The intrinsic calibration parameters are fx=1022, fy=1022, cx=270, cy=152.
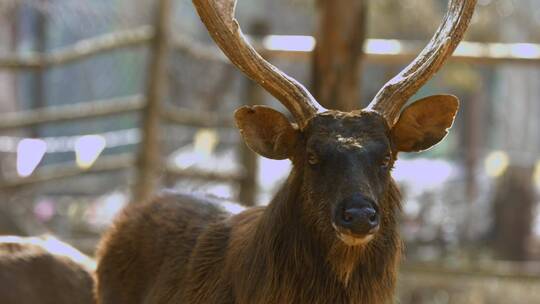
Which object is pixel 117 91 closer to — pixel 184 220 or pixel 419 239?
pixel 419 239

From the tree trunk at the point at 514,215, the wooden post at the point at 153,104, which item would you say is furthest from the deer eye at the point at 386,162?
the tree trunk at the point at 514,215

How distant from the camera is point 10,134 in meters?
13.5

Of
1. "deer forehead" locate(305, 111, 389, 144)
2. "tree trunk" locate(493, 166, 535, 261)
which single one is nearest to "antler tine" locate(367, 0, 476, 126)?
"deer forehead" locate(305, 111, 389, 144)

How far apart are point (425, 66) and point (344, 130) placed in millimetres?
636

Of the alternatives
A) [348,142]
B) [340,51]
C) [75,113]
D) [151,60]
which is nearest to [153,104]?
[151,60]

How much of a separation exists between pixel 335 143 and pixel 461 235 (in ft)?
29.7

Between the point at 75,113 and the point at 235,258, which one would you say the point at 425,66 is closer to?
the point at 235,258

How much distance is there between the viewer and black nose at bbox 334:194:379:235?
3.80 meters

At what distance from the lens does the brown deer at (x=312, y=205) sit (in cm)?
407

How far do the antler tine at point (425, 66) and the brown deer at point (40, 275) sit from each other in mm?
2469

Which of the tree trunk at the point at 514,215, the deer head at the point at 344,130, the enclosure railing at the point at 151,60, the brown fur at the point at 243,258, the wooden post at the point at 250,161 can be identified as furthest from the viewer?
the tree trunk at the point at 514,215

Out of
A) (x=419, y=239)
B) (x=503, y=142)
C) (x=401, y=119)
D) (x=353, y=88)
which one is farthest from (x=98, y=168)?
(x=503, y=142)

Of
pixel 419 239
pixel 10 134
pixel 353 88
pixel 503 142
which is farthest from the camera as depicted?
pixel 503 142

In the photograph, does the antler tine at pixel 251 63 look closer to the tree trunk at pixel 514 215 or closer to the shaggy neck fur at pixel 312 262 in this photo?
the shaggy neck fur at pixel 312 262
